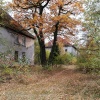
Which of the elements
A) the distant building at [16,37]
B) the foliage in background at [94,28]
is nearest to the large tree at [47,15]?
the distant building at [16,37]

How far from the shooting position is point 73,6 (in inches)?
1048

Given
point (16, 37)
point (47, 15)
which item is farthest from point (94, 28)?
point (16, 37)

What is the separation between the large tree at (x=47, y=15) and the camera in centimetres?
2541

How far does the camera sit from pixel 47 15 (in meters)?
26.1

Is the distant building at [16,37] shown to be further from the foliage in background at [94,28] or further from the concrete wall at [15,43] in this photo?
the foliage in background at [94,28]

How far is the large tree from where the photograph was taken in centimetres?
2541

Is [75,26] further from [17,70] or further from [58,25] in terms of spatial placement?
[17,70]

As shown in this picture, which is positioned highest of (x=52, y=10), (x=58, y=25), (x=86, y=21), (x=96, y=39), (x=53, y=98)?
(x=52, y=10)

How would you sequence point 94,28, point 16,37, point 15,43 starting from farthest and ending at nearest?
1. point 16,37
2. point 15,43
3. point 94,28

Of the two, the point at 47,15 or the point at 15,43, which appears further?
the point at 15,43

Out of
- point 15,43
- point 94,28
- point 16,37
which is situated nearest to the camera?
point 94,28

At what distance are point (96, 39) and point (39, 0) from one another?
16.5 meters

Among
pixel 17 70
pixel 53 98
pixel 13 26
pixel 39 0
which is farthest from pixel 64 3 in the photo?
pixel 53 98

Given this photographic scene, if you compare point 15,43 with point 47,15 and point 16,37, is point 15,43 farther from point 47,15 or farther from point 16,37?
point 47,15
